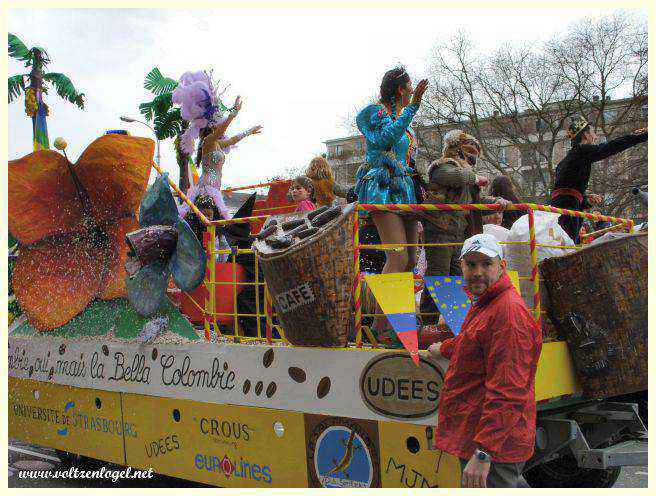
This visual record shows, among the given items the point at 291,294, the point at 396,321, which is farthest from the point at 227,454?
the point at 396,321

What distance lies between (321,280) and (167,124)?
28.5 ft

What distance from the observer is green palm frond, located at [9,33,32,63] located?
30.7 feet

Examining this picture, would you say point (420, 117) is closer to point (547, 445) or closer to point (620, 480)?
point (620, 480)

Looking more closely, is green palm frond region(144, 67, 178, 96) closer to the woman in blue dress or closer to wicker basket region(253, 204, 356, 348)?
the woman in blue dress

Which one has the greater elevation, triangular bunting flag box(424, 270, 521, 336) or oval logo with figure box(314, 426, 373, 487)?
triangular bunting flag box(424, 270, 521, 336)

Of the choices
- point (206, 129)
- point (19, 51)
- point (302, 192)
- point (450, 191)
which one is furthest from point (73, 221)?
point (19, 51)

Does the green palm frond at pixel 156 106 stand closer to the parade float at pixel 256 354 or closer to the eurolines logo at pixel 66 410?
the parade float at pixel 256 354

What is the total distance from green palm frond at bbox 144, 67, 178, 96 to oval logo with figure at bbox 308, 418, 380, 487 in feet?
24.9

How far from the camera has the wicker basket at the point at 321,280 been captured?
4.09m

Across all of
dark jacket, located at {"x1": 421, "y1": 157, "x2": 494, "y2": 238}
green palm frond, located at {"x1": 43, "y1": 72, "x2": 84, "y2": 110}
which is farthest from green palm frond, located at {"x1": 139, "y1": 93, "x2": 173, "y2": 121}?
dark jacket, located at {"x1": 421, "y1": 157, "x2": 494, "y2": 238}

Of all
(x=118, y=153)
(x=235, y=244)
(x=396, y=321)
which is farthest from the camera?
(x=235, y=244)

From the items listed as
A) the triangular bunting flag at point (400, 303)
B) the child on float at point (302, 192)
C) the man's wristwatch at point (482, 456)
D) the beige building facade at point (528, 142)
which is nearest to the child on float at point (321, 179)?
the child on float at point (302, 192)

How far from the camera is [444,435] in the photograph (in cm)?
305

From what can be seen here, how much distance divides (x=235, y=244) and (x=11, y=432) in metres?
2.95
